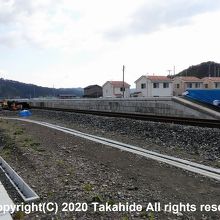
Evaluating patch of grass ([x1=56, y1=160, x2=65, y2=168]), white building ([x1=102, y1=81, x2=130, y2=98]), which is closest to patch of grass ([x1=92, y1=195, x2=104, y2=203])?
patch of grass ([x1=56, y1=160, x2=65, y2=168])

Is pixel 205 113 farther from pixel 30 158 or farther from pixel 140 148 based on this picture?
pixel 30 158

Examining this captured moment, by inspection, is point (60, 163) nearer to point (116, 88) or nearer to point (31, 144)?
point (31, 144)

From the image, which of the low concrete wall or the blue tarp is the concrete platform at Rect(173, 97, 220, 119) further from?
the blue tarp

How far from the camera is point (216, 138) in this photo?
535 inches

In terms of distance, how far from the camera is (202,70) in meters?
161

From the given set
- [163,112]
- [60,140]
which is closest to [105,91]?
[163,112]

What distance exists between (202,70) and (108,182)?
521 feet

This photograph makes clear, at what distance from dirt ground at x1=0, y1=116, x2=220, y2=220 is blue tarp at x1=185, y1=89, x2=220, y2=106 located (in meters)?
17.8

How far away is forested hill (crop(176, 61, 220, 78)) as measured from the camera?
154 m

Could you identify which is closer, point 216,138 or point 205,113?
point 216,138

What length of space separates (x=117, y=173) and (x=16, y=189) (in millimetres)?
2586

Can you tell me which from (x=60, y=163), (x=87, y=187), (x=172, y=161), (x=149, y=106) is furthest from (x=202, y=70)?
(x=87, y=187)

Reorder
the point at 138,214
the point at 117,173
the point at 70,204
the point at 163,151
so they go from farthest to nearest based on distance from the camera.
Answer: the point at 163,151, the point at 117,173, the point at 70,204, the point at 138,214

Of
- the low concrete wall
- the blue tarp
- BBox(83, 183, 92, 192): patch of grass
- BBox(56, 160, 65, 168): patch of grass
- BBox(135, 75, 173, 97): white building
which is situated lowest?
BBox(56, 160, 65, 168): patch of grass
